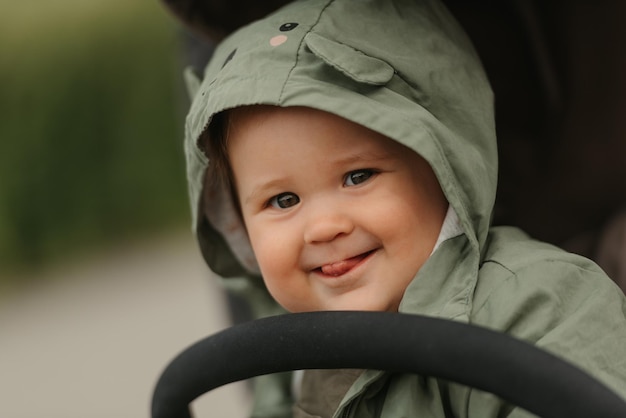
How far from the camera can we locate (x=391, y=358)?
0.94 meters

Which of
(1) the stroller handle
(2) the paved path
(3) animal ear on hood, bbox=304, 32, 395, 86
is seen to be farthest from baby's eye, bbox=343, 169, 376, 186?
(2) the paved path

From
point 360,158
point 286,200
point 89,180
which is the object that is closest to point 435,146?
point 360,158

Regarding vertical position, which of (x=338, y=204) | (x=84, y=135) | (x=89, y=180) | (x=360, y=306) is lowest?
(x=89, y=180)

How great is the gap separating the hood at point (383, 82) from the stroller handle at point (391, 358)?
239mm

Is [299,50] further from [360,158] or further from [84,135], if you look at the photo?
[84,135]

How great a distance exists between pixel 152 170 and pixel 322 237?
2730mm

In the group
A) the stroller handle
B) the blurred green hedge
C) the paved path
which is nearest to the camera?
the stroller handle

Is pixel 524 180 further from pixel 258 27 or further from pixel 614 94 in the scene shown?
pixel 258 27

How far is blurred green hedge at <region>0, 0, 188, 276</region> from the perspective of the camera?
3.66 metres

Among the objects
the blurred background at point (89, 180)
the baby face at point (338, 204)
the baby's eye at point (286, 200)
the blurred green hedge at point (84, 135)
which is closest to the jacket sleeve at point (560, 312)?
the baby face at point (338, 204)

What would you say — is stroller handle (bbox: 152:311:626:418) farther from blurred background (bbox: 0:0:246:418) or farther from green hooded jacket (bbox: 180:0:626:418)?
blurred background (bbox: 0:0:246:418)

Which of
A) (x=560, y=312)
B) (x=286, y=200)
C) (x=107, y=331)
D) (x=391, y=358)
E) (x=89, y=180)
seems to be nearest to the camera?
(x=391, y=358)

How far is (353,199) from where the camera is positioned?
1.16 meters

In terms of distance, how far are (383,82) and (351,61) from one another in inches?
1.7
